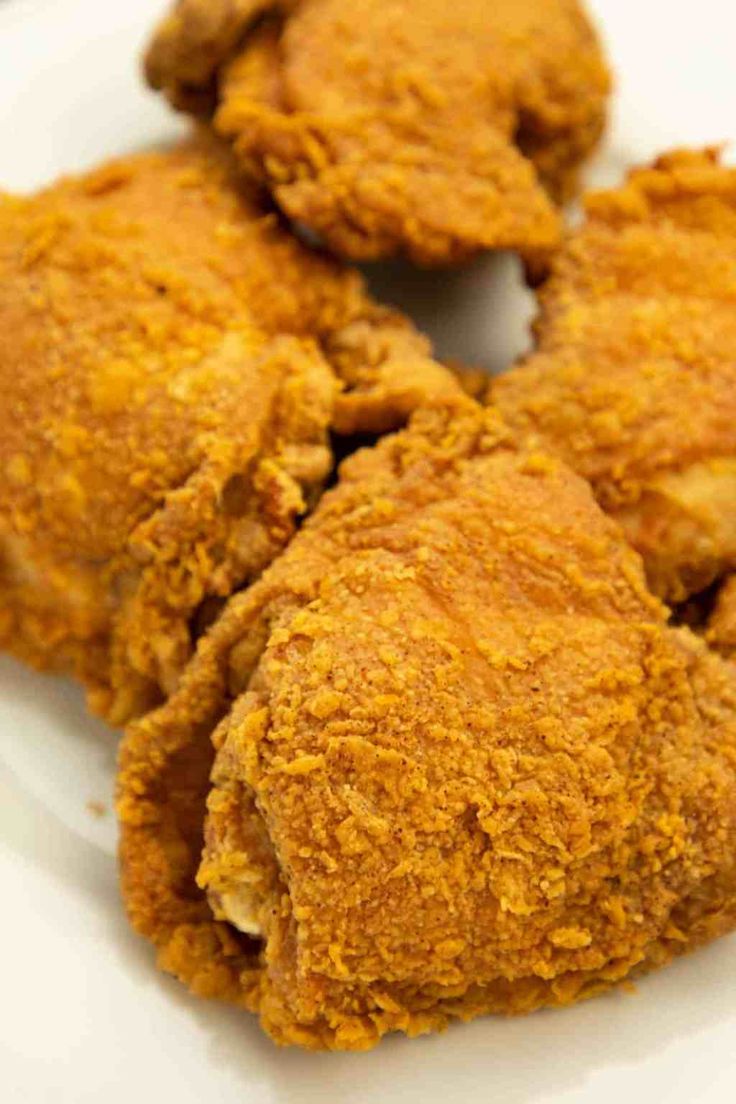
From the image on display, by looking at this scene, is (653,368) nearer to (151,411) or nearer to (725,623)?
(725,623)

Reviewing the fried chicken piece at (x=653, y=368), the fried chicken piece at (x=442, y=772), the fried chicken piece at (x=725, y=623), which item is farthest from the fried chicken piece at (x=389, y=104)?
the fried chicken piece at (x=725, y=623)

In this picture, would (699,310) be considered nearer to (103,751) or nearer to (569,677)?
(569,677)

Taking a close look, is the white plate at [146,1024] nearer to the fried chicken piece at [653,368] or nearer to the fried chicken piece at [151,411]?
the fried chicken piece at [151,411]

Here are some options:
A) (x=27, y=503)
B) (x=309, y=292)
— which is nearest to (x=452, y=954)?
(x=27, y=503)

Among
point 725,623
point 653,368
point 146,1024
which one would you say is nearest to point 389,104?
point 653,368

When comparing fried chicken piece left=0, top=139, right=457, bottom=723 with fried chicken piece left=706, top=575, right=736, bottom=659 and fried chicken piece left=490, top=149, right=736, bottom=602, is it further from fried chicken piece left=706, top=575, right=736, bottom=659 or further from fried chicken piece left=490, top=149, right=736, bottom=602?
fried chicken piece left=706, top=575, right=736, bottom=659

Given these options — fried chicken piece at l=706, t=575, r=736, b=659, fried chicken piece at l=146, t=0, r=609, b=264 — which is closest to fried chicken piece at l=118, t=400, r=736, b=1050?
fried chicken piece at l=706, t=575, r=736, b=659
